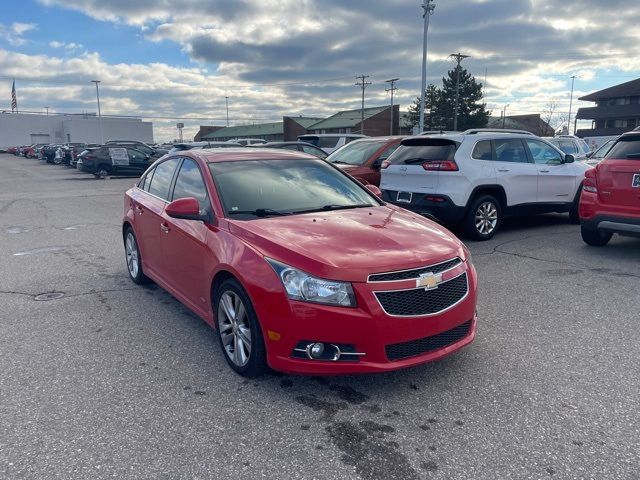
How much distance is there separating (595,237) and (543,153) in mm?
2062

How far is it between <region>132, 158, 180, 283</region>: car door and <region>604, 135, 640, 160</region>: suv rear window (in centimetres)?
586

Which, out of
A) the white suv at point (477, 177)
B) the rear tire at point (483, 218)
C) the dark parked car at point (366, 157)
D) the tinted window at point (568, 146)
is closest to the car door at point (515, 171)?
the white suv at point (477, 177)

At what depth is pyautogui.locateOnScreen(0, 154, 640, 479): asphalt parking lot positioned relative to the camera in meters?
2.70

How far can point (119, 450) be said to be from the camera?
2822 millimetres

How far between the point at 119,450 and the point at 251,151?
3125 mm

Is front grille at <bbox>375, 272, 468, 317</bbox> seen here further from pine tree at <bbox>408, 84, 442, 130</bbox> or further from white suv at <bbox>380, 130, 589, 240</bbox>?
pine tree at <bbox>408, 84, 442, 130</bbox>

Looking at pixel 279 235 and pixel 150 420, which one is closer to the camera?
pixel 150 420

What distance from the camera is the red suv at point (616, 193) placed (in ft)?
22.1

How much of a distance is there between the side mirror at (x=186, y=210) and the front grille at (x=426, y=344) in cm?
188

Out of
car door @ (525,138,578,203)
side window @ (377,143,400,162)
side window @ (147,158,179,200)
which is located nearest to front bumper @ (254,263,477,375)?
side window @ (147,158,179,200)

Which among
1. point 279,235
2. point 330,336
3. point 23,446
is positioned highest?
point 279,235

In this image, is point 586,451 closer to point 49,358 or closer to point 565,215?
point 49,358

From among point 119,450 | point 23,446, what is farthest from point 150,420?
point 23,446

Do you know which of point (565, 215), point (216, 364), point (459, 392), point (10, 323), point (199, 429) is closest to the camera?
point (199, 429)
